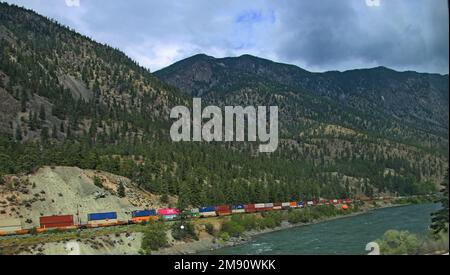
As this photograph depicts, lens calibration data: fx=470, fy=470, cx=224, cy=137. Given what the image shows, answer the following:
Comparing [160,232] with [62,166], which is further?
[62,166]

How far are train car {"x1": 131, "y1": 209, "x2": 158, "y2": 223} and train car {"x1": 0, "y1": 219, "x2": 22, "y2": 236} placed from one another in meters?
20.8

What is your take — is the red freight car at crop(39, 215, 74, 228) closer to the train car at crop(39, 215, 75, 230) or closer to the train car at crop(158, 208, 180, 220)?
the train car at crop(39, 215, 75, 230)

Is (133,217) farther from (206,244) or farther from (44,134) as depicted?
(44,134)

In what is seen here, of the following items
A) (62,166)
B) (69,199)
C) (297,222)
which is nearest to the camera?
(69,199)

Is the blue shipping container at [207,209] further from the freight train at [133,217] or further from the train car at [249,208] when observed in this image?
the train car at [249,208]

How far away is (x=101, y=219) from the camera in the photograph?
83.9 metres

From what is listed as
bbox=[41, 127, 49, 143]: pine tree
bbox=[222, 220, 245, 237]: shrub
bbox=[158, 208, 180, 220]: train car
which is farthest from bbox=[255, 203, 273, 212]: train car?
bbox=[41, 127, 49, 143]: pine tree

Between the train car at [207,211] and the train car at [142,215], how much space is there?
11333mm
